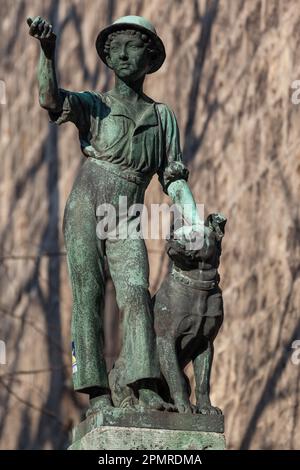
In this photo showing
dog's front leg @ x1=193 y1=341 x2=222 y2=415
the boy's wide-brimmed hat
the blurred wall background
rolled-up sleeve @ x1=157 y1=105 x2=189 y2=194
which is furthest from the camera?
the blurred wall background

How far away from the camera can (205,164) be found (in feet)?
44.1

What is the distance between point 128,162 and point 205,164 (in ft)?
16.1

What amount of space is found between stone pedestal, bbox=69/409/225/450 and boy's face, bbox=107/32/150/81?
2016 millimetres

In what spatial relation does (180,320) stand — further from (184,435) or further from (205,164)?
(205,164)

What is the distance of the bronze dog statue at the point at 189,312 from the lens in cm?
834

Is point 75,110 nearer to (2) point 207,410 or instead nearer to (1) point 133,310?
(1) point 133,310

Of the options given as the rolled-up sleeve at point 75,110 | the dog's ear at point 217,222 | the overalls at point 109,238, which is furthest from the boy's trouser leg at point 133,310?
the rolled-up sleeve at point 75,110

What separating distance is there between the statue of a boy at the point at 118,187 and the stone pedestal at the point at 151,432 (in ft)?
0.44

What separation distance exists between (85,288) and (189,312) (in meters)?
0.61

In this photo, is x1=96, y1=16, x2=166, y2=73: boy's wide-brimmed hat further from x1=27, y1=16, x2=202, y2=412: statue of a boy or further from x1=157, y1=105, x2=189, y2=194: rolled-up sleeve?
x1=157, y1=105, x2=189, y2=194: rolled-up sleeve

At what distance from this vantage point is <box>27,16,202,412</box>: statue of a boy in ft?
27.2

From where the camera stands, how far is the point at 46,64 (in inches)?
327

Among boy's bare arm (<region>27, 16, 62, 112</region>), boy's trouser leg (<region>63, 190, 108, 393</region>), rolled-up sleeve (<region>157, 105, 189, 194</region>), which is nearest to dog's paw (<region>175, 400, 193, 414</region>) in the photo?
boy's trouser leg (<region>63, 190, 108, 393</region>)

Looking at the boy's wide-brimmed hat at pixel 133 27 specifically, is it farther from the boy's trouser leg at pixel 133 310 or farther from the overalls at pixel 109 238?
the boy's trouser leg at pixel 133 310
